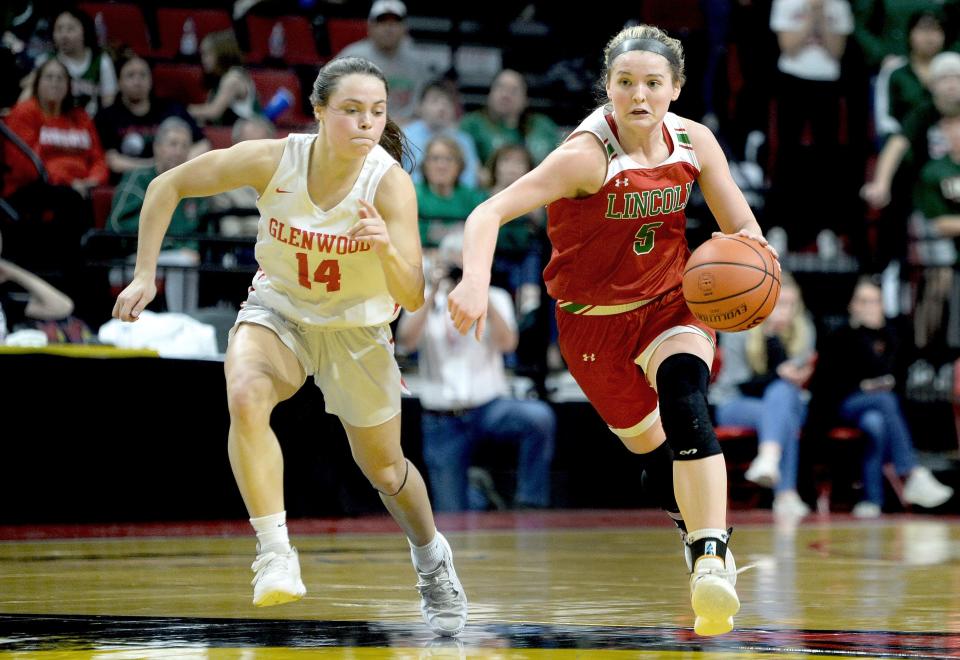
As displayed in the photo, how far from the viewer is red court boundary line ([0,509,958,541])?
24.7 ft

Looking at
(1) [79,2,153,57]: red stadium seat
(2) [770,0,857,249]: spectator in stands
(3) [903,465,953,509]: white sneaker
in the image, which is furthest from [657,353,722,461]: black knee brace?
(1) [79,2,153,57]: red stadium seat

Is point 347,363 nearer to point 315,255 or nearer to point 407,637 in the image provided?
point 315,255

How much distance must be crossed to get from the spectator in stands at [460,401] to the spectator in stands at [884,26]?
4903 millimetres

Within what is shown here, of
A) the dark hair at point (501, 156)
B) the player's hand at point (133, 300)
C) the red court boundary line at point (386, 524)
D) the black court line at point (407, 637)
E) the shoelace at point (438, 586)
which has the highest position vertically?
the dark hair at point (501, 156)

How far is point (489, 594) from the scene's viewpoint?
16.7 feet

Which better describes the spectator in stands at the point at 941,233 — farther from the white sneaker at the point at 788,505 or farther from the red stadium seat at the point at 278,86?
the red stadium seat at the point at 278,86

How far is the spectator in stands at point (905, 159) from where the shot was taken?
36.1 ft

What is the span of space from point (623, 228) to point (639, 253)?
11 cm

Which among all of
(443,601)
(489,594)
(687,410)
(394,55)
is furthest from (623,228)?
(394,55)

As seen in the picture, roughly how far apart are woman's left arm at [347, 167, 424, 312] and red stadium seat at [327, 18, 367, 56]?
8684 millimetres

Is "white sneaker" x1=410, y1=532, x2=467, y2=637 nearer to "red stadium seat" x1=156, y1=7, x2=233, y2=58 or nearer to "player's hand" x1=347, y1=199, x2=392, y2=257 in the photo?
"player's hand" x1=347, y1=199, x2=392, y2=257

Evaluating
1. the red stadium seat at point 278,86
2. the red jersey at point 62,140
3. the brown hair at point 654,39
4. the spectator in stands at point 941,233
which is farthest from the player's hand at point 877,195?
the brown hair at point 654,39

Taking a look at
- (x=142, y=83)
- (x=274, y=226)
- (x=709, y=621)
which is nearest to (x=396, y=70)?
(x=142, y=83)

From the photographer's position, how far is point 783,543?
24.1ft
